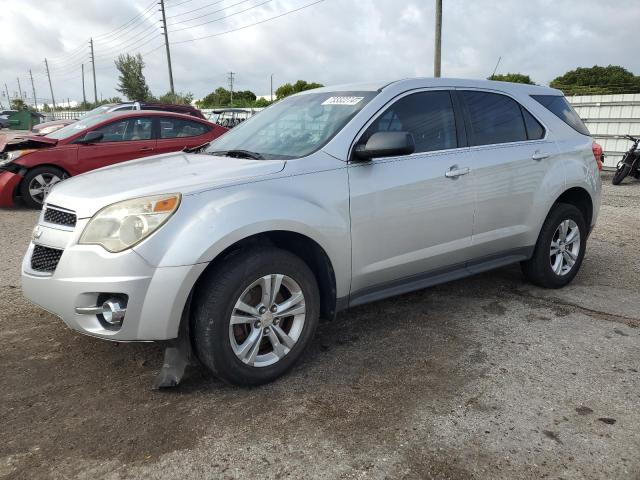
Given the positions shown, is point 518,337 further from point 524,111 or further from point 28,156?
point 28,156

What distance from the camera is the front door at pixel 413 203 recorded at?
10.8 feet

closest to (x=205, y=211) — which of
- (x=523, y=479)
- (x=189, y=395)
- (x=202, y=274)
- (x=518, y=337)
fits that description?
(x=202, y=274)

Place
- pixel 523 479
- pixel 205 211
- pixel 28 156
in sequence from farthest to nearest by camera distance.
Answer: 1. pixel 28 156
2. pixel 205 211
3. pixel 523 479

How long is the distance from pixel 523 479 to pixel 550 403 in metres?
0.71

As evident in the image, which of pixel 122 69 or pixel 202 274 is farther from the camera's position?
pixel 122 69

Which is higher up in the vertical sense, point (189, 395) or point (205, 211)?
point (205, 211)

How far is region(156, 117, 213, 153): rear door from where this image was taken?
29.1 ft

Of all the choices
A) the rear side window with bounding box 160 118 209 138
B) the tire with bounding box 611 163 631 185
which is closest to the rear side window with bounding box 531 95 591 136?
the rear side window with bounding box 160 118 209 138

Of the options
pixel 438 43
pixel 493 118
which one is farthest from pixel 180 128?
pixel 438 43

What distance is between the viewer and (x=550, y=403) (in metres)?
2.83

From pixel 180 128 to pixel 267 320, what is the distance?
6.91 m

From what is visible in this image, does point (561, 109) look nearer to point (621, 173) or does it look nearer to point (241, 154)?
point (241, 154)

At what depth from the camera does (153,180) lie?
9.70 feet

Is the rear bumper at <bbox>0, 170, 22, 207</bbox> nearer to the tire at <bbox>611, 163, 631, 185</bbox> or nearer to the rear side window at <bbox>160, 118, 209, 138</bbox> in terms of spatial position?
the rear side window at <bbox>160, 118, 209, 138</bbox>
